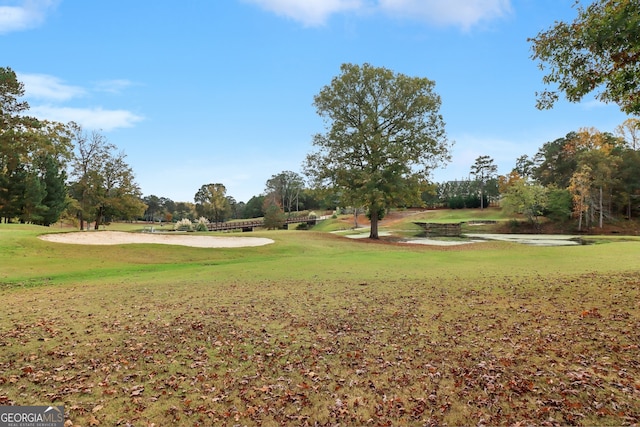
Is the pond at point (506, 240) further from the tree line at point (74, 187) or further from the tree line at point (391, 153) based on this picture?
the tree line at point (74, 187)

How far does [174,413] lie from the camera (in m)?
4.22

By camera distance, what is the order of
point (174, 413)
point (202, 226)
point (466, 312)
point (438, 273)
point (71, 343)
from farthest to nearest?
point (202, 226), point (438, 273), point (466, 312), point (71, 343), point (174, 413)

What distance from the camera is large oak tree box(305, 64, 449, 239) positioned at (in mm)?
29250

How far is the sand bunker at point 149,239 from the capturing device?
21434 mm

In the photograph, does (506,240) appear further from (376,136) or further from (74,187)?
(74,187)

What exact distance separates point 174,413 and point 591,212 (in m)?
59.1

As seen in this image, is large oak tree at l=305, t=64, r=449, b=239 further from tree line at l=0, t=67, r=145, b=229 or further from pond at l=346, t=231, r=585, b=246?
tree line at l=0, t=67, r=145, b=229

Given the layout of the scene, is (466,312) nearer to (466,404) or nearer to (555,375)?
(555,375)

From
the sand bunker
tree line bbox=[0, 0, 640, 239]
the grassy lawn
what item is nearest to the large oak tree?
tree line bbox=[0, 0, 640, 239]

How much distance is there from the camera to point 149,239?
23781mm

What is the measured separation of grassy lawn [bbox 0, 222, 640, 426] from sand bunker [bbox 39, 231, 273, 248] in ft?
34.4

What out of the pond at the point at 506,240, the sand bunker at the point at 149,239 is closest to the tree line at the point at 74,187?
the sand bunker at the point at 149,239

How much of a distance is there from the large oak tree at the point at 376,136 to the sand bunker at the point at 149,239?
9.15 metres

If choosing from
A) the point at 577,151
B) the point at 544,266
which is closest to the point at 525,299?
the point at 544,266
